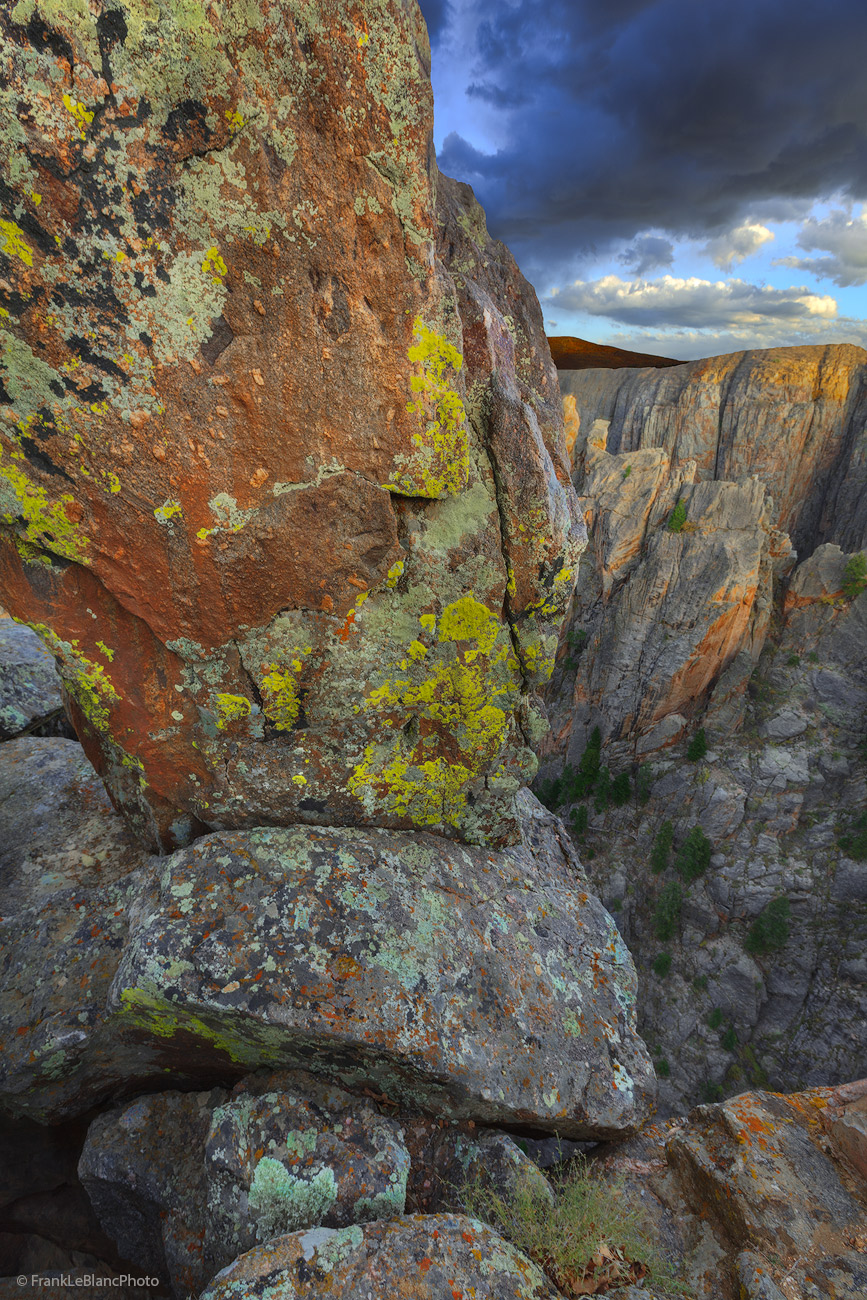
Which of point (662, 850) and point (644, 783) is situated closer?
point (662, 850)

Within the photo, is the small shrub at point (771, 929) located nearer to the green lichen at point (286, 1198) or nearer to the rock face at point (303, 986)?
the rock face at point (303, 986)

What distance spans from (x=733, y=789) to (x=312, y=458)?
42088 mm

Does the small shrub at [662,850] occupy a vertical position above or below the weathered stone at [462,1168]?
below

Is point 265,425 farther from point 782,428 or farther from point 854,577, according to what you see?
point 782,428

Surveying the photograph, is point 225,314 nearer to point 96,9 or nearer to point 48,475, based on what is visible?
point 96,9

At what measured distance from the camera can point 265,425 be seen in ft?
13.9

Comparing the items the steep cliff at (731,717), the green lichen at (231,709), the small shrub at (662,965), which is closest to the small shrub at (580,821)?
the steep cliff at (731,717)

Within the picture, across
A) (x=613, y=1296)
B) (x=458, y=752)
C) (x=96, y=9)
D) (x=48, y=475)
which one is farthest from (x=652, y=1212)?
(x=96, y=9)

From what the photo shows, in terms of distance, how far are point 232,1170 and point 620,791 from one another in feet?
141

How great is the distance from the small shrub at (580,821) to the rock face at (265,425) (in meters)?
40.5

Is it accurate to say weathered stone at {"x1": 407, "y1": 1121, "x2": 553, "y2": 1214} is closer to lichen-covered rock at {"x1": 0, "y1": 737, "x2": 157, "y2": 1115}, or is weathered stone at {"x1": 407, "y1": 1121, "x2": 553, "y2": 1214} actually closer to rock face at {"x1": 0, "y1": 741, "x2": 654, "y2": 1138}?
rock face at {"x1": 0, "y1": 741, "x2": 654, "y2": 1138}

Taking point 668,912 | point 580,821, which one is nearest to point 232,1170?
point 668,912

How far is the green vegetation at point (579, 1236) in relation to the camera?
165 inches

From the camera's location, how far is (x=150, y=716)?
16.8 feet
